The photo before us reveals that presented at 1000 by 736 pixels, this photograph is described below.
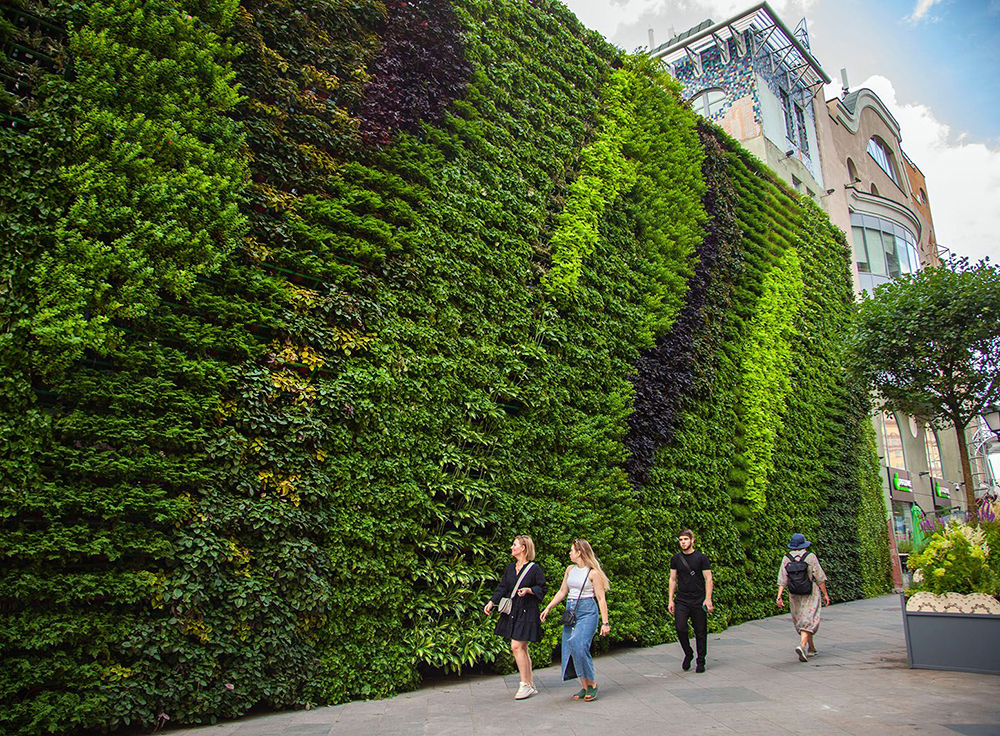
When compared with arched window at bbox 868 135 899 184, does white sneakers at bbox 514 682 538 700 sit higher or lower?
lower

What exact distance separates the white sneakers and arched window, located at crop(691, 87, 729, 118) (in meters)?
22.7

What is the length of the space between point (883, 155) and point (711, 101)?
53.6 ft

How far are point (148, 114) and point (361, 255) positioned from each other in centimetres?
245

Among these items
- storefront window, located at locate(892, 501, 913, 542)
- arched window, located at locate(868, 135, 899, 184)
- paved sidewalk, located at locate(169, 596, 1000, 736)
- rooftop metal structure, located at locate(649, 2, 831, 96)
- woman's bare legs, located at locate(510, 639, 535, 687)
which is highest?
arched window, located at locate(868, 135, 899, 184)

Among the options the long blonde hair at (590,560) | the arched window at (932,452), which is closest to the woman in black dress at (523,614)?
the long blonde hair at (590,560)

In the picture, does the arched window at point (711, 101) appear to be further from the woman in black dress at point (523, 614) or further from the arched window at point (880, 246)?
the woman in black dress at point (523, 614)

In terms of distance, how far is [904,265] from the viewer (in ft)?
101

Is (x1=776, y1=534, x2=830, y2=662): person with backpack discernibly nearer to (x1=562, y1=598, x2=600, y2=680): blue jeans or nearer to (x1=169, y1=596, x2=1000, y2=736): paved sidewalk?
(x1=169, y1=596, x2=1000, y2=736): paved sidewalk

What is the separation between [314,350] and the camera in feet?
23.1

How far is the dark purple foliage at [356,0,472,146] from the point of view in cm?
825

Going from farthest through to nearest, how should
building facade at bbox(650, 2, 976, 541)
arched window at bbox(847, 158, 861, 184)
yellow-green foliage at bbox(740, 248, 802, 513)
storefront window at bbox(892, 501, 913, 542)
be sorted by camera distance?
arched window at bbox(847, 158, 861, 184) < storefront window at bbox(892, 501, 913, 542) < building facade at bbox(650, 2, 976, 541) < yellow-green foliage at bbox(740, 248, 802, 513)

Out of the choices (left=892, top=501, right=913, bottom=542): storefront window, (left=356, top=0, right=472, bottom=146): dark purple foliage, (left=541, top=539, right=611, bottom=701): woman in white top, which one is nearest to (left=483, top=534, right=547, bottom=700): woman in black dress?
(left=541, top=539, right=611, bottom=701): woman in white top

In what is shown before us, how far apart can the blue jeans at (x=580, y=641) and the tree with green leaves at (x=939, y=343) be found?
317 inches

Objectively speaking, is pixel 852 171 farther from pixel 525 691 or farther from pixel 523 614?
pixel 525 691
